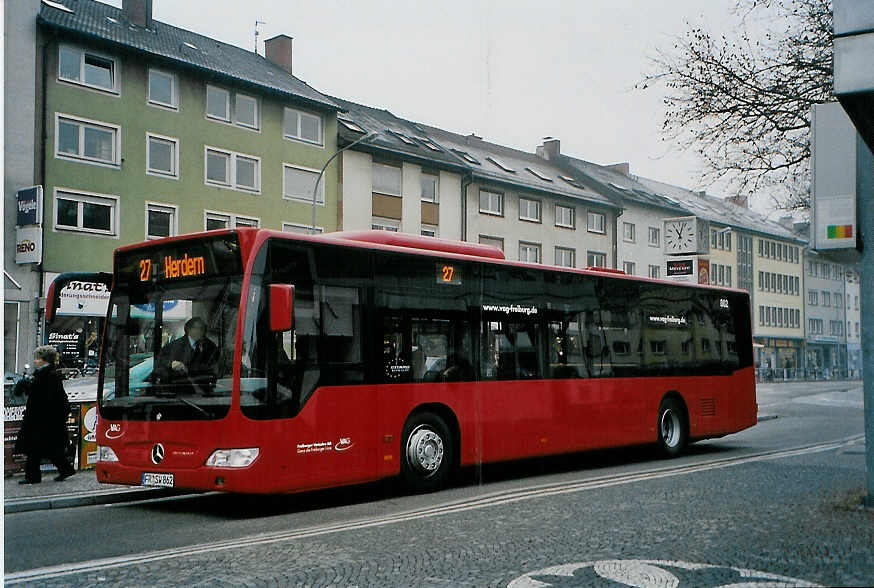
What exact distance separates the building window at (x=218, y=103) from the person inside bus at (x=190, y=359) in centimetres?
2020

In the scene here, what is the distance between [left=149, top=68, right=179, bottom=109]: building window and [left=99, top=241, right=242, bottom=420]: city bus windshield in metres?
17.2

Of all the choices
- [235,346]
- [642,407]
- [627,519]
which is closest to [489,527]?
[627,519]

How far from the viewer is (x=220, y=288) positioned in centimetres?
969

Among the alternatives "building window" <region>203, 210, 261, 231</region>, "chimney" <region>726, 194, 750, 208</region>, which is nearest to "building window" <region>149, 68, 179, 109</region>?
"building window" <region>203, 210, 261, 231</region>

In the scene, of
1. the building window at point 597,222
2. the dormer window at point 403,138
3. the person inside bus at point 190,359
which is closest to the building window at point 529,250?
the dormer window at point 403,138

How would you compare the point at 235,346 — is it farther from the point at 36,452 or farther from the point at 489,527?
the point at 36,452

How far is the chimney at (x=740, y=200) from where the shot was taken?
12.0m

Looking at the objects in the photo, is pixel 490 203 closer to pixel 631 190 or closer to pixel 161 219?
pixel 161 219

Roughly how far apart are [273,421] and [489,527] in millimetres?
2566

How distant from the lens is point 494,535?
7590mm

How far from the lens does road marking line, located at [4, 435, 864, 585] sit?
663cm

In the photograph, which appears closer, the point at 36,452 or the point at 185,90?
the point at 36,452

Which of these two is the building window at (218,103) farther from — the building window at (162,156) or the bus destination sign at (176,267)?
the bus destination sign at (176,267)

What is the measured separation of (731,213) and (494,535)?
21.7ft
